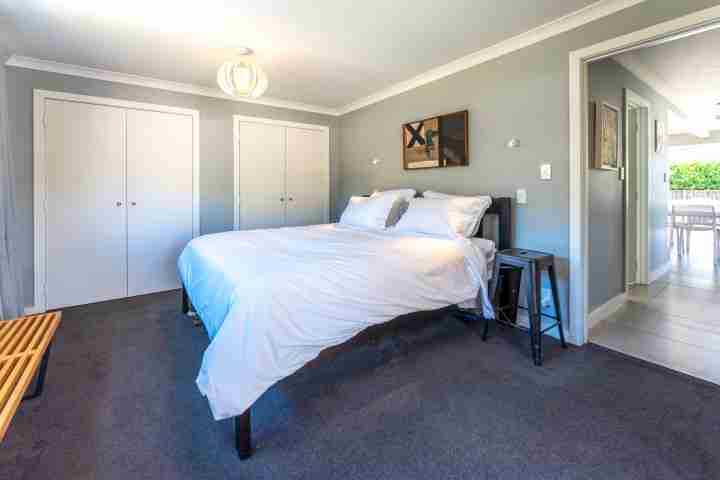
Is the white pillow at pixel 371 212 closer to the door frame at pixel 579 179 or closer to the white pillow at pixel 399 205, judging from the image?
the white pillow at pixel 399 205

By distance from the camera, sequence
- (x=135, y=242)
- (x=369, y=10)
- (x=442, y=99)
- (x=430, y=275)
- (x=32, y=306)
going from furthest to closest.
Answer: (x=135, y=242), (x=442, y=99), (x=32, y=306), (x=369, y=10), (x=430, y=275)

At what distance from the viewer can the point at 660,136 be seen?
424 centimetres

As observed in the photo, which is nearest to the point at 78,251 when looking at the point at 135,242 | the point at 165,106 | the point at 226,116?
the point at 135,242

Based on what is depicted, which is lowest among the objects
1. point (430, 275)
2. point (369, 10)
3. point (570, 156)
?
point (430, 275)

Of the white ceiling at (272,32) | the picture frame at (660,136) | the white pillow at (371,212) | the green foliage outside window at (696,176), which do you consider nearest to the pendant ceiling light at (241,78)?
the white ceiling at (272,32)

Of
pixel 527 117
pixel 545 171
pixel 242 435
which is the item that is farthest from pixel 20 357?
pixel 527 117

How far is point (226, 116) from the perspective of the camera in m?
4.15

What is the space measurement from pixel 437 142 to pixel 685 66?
2.51 meters

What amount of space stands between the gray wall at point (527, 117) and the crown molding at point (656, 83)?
909mm

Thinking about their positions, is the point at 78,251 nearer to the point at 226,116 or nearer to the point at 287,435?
the point at 226,116

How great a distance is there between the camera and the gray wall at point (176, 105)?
3.08 metres

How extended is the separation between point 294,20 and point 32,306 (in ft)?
11.2

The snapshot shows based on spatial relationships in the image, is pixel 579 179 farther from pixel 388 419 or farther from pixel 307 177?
pixel 307 177

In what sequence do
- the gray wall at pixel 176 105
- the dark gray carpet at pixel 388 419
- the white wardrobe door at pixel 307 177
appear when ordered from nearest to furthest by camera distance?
the dark gray carpet at pixel 388 419
the gray wall at pixel 176 105
the white wardrobe door at pixel 307 177
